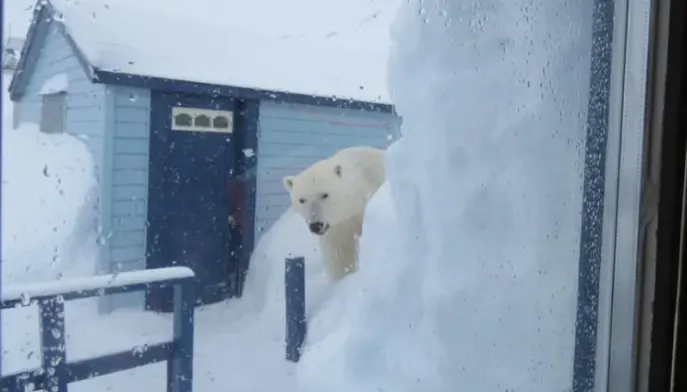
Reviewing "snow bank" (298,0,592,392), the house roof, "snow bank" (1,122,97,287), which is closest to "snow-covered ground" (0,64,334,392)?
"snow bank" (1,122,97,287)

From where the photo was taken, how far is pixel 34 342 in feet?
2.20

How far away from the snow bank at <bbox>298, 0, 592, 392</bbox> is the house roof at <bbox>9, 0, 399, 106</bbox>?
185 mm

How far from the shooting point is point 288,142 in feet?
5.14

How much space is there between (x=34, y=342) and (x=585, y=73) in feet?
2.23

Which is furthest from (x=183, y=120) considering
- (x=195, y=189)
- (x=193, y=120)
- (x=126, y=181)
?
(x=126, y=181)

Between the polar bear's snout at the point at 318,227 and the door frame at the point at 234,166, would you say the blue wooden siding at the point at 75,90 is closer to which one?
the door frame at the point at 234,166

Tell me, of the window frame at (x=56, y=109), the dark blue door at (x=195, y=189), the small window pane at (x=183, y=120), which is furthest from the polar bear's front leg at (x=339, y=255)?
the window frame at (x=56, y=109)

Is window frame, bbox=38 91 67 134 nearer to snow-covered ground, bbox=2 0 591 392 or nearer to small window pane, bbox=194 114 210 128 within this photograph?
snow-covered ground, bbox=2 0 591 392

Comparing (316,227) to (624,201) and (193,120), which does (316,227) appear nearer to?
(193,120)

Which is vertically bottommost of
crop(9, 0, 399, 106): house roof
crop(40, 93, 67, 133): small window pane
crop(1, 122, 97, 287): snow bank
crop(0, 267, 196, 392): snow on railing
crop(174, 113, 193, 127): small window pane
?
crop(0, 267, 196, 392): snow on railing

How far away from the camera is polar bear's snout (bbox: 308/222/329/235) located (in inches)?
61.3

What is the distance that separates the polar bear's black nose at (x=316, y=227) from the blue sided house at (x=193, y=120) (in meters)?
0.11

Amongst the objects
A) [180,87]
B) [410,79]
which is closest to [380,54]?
[410,79]

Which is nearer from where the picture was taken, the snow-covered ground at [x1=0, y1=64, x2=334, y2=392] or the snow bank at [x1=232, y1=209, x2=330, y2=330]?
the snow-covered ground at [x1=0, y1=64, x2=334, y2=392]
